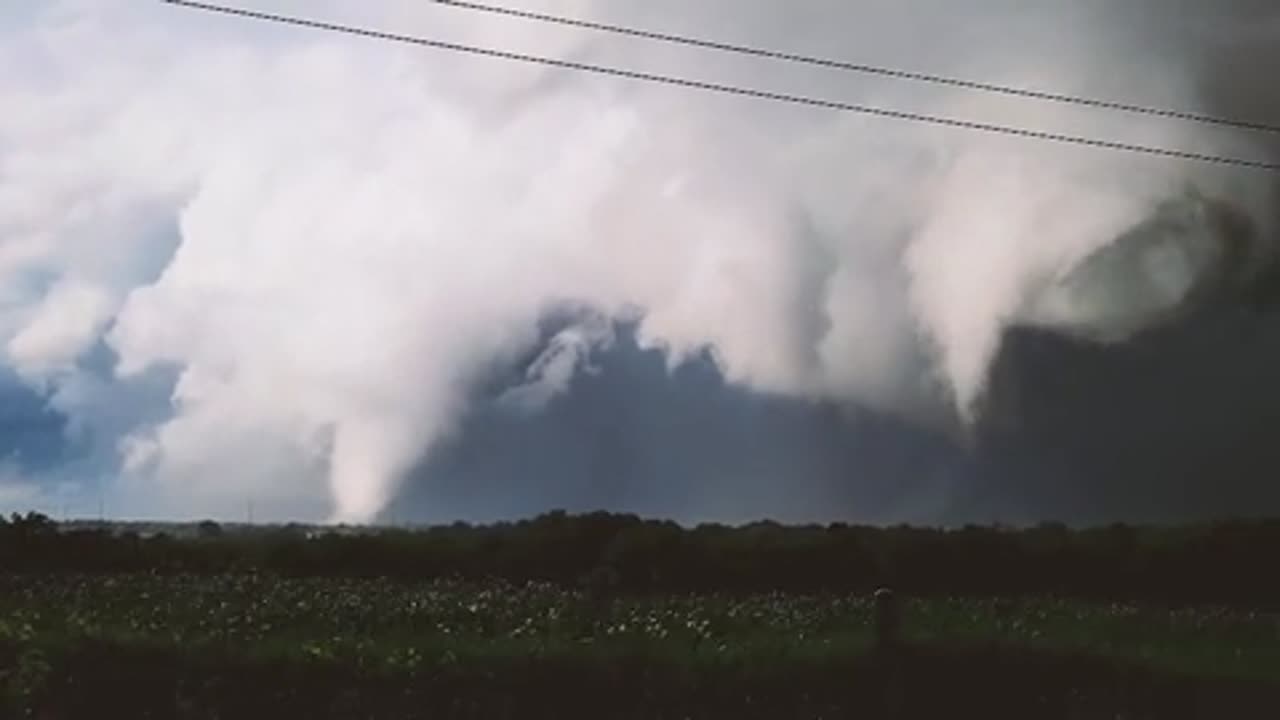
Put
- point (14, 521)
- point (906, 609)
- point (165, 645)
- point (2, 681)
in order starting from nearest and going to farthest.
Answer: point (2, 681)
point (165, 645)
point (906, 609)
point (14, 521)

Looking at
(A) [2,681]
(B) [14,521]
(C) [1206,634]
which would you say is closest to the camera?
(A) [2,681]

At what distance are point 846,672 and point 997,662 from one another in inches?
83.9

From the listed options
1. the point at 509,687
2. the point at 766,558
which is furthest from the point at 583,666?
the point at 766,558

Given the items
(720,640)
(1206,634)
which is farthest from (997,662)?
(1206,634)

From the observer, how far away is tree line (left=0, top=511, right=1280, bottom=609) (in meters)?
54.6

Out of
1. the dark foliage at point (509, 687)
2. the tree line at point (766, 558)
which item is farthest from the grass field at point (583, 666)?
the tree line at point (766, 558)

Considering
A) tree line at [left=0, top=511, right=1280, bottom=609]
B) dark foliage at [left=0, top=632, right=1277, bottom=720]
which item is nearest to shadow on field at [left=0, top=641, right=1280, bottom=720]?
dark foliage at [left=0, top=632, right=1277, bottom=720]

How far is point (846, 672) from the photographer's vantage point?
677 inches

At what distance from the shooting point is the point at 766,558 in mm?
57406

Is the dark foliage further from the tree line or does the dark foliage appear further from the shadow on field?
the tree line

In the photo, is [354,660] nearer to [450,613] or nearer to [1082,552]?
[450,613]

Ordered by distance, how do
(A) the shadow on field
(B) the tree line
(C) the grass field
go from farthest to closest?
(B) the tree line < (C) the grass field < (A) the shadow on field

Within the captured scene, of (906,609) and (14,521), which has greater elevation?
(14,521)

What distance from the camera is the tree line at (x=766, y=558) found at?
5456 centimetres
